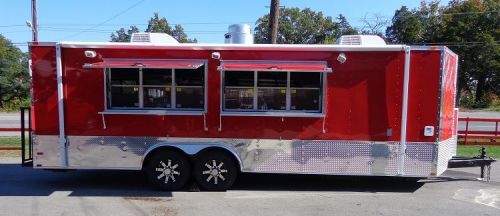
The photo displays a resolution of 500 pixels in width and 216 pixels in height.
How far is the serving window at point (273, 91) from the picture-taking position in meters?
7.80

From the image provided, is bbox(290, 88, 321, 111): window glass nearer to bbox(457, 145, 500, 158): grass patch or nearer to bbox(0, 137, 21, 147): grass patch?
bbox(457, 145, 500, 158): grass patch

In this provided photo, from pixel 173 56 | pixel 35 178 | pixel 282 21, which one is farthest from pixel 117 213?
pixel 282 21

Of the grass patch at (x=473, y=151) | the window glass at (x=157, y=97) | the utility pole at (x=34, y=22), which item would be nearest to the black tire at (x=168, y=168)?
the window glass at (x=157, y=97)

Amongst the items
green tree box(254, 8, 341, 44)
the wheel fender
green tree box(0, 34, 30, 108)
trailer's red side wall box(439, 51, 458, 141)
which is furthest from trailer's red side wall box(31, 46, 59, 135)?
green tree box(254, 8, 341, 44)

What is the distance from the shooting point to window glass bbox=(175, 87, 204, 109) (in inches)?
312

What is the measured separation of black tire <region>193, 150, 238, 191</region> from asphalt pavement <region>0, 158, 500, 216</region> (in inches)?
7.9

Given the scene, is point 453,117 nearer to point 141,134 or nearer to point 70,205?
point 141,134

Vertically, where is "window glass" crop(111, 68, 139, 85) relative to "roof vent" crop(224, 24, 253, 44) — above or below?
below

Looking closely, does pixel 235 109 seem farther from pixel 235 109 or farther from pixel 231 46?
pixel 231 46

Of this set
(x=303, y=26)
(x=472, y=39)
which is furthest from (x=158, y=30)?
(x=472, y=39)

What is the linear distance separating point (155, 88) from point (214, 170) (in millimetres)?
1779

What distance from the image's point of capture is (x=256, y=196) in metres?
7.77

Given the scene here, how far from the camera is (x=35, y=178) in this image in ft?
30.1

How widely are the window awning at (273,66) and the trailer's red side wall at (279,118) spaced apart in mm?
101
